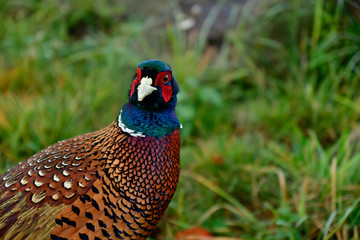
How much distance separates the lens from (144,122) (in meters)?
1.79

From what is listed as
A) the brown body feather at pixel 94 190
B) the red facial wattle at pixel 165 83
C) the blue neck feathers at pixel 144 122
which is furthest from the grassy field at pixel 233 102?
the red facial wattle at pixel 165 83

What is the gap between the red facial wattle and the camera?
1722mm

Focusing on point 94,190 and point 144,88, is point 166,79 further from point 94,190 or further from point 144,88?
point 94,190

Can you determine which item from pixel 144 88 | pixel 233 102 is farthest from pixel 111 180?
pixel 233 102

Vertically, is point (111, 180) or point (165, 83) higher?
point (165, 83)

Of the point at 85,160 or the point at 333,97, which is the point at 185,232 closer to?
the point at 85,160

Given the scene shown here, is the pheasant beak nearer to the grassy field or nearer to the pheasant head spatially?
the pheasant head

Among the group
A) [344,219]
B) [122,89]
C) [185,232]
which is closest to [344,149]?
[344,219]

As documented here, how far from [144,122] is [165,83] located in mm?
196

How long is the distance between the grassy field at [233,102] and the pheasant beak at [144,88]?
1.24 meters

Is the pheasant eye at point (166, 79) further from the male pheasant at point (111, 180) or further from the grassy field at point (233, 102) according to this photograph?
the grassy field at point (233, 102)

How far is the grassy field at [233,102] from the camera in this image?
273 centimetres

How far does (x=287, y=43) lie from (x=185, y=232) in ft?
7.49

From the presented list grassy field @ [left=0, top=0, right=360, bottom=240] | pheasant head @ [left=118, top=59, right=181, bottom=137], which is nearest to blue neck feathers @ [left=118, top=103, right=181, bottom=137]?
pheasant head @ [left=118, top=59, right=181, bottom=137]
